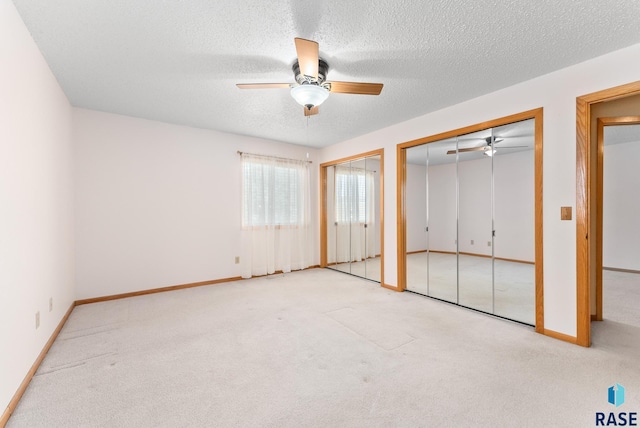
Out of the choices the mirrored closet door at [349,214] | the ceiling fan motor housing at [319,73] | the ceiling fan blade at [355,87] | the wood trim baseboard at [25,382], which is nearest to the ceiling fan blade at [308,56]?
the ceiling fan motor housing at [319,73]

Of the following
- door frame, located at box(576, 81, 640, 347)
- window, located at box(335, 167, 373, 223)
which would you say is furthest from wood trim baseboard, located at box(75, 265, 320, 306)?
door frame, located at box(576, 81, 640, 347)

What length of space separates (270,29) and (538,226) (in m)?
3.01

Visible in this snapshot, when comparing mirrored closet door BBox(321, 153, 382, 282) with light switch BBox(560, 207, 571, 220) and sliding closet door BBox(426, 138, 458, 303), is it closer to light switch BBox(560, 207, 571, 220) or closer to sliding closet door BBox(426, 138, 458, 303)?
sliding closet door BBox(426, 138, 458, 303)

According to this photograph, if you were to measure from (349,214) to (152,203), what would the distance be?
347cm

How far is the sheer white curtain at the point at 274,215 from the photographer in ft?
16.0

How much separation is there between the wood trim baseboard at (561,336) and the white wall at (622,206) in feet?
15.1

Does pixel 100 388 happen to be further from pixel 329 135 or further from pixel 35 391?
pixel 329 135

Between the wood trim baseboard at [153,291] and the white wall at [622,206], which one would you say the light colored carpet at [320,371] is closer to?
the wood trim baseboard at [153,291]

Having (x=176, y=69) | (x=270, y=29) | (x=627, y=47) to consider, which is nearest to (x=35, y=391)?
(x=176, y=69)

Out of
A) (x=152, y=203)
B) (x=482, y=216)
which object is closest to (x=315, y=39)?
(x=152, y=203)

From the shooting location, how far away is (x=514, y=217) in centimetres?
407

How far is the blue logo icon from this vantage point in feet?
5.51

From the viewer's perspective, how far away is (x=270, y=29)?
2.02 m

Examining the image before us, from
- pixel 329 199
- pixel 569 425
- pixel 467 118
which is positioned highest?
pixel 467 118
